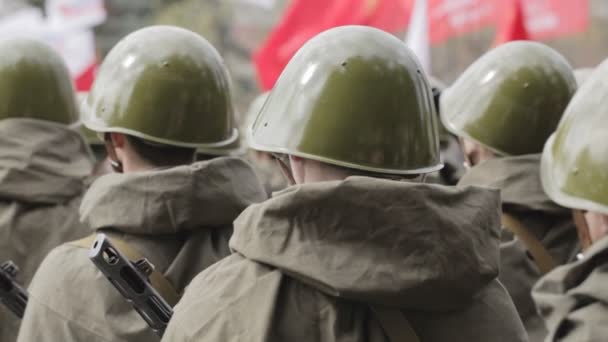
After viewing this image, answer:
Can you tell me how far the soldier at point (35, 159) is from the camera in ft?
15.4

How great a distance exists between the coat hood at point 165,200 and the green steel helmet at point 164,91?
0.21 metres

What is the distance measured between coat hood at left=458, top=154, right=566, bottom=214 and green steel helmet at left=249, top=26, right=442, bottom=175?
1834 mm

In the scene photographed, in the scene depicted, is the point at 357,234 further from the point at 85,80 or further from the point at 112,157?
the point at 85,80

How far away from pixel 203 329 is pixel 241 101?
76.1ft

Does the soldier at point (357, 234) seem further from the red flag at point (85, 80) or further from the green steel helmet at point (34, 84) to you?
the red flag at point (85, 80)

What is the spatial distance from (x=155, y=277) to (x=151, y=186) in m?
Answer: 0.28

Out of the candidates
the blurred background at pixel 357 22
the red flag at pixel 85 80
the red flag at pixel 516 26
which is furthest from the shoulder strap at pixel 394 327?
the red flag at pixel 85 80

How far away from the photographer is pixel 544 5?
10141 mm

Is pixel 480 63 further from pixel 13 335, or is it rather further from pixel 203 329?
pixel 203 329

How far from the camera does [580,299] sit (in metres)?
3.32

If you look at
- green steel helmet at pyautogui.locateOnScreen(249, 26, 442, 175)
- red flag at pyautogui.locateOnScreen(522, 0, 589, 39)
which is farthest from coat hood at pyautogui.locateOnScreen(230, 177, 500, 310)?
red flag at pyautogui.locateOnScreen(522, 0, 589, 39)

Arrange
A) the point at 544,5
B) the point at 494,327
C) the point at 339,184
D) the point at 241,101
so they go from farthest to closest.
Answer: the point at 241,101 → the point at 544,5 → the point at 494,327 → the point at 339,184

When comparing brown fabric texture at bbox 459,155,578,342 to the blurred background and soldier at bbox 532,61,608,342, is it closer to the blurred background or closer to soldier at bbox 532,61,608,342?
soldier at bbox 532,61,608,342

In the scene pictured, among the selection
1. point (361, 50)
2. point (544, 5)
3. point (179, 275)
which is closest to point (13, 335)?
point (179, 275)
